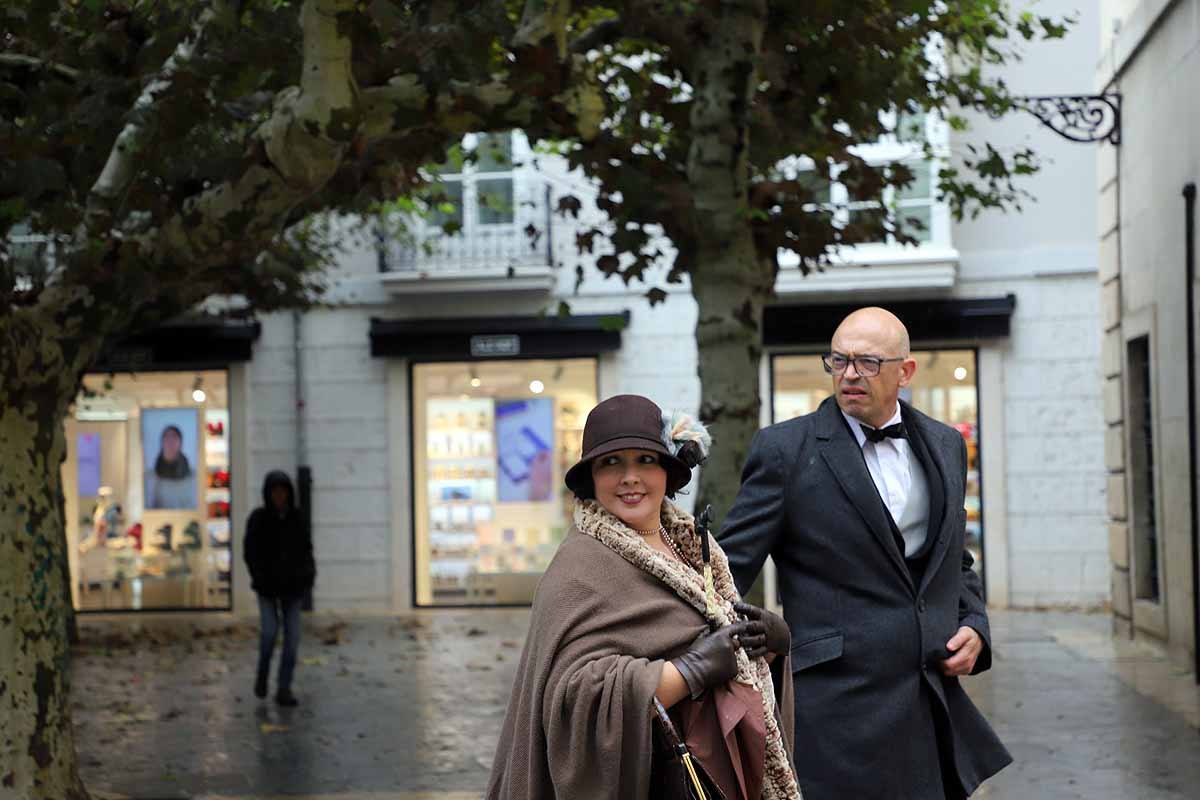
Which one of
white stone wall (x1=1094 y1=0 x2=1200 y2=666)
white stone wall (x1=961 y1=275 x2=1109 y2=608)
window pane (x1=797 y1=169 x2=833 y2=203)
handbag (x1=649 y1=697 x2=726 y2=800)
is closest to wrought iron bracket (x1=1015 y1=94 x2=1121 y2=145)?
white stone wall (x1=1094 y1=0 x2=1200 y2=666)

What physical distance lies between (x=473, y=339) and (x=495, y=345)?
1.00ft

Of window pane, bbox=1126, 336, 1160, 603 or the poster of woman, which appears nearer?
window pane, bbox=1126, 336, 1160, 603

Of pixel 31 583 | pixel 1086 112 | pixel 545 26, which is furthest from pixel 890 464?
pixel 1086 112

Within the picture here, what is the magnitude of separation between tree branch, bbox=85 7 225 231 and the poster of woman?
43.9ft

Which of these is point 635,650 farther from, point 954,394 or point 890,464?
point 954,394

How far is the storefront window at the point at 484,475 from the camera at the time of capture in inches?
872

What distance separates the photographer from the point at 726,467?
10281mm

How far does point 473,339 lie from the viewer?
21.9 meters

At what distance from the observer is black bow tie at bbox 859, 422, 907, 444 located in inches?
191

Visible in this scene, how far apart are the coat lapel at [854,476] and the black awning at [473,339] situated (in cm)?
1686

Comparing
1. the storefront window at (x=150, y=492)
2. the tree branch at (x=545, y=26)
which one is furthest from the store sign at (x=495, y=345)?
the tree branch at (x=545, y=26)

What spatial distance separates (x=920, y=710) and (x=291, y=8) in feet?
22.2

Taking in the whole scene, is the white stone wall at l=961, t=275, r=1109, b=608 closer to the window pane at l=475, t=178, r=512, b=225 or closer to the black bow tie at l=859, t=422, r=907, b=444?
the window pane at l=475, t=178, r=512, b=225

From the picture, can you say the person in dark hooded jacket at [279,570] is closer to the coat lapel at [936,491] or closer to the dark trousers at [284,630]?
the dark trousers at [284,630]
